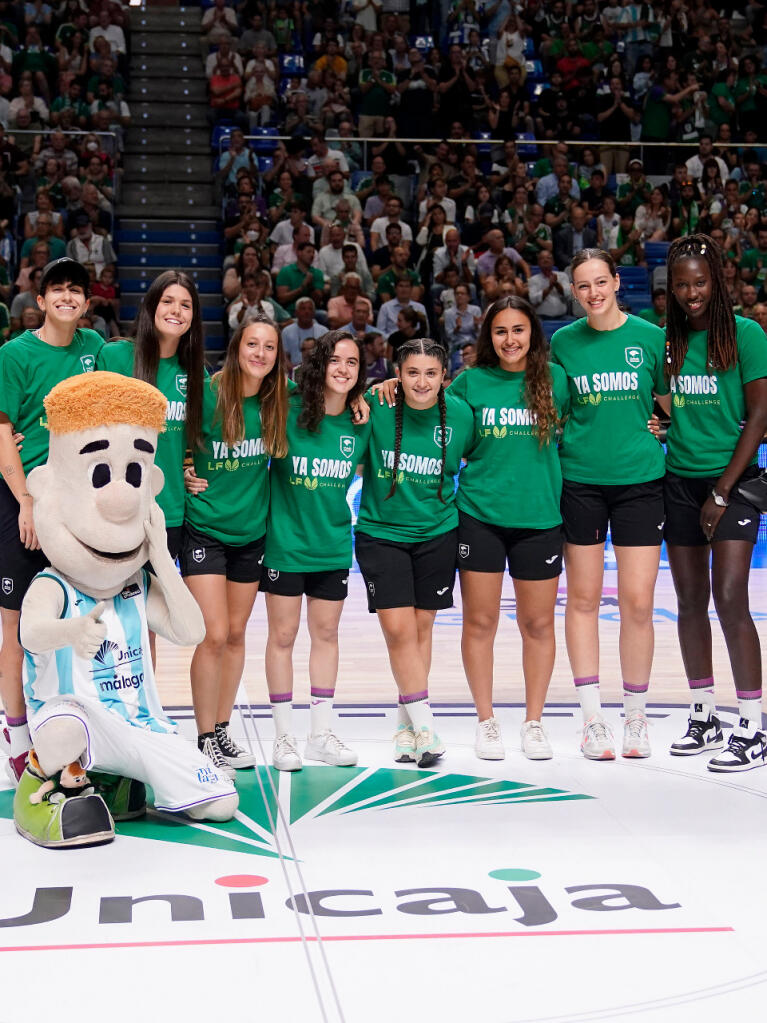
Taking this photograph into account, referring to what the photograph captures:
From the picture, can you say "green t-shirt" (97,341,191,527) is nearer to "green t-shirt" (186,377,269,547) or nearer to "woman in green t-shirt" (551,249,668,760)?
"green t-shirt" (186,377,269,547)

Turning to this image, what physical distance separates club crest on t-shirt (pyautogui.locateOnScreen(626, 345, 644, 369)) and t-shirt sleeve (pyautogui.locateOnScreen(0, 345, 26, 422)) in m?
1.90

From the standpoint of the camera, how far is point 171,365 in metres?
3.86

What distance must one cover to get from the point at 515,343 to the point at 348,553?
86cm

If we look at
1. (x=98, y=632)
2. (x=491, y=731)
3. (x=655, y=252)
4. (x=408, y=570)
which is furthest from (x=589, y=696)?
(x=655, y=252)

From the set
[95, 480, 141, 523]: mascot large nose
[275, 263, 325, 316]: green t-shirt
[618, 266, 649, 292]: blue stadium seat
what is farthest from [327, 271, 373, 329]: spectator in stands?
[95, 480, 141, 523]: mascot large nose

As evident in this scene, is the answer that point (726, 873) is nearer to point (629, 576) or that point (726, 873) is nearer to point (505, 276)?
point (629, 576)

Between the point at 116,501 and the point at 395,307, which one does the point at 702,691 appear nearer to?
A: the point at 116,501

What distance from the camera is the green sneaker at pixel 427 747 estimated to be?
3.97m

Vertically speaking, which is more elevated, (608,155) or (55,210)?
(608,155)

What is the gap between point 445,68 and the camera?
41.8 feet

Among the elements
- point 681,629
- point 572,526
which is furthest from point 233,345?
point 681,629

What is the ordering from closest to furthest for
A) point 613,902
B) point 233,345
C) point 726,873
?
point 613,902 < point 726,873 < point 233,345

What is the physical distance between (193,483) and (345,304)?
20.3 feet

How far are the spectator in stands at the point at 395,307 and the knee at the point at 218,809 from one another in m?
6.92
